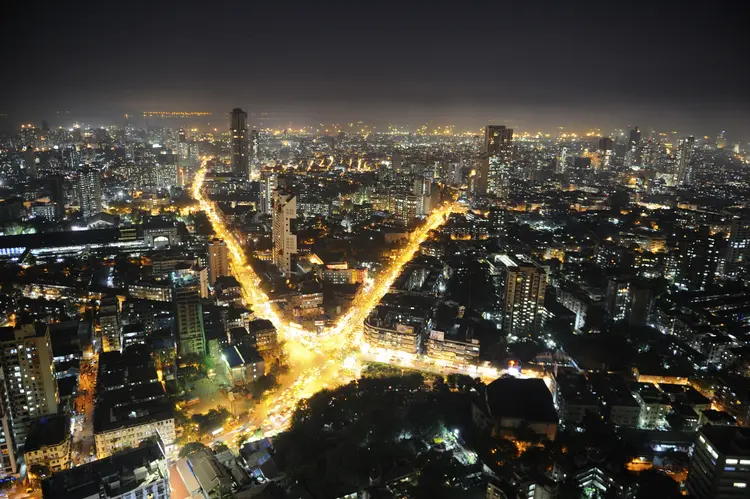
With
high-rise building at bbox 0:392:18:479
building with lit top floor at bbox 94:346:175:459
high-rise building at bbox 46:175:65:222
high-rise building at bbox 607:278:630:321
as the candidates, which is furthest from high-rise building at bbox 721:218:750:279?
high-rise building at bbox 46:175:65:222

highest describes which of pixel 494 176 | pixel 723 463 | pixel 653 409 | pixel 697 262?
pixel 494 176

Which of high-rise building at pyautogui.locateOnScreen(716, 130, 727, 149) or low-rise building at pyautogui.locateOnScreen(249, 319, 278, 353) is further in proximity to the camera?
high-rise building at pyautogui.locateOnScreen(716, 130, 727, 149)

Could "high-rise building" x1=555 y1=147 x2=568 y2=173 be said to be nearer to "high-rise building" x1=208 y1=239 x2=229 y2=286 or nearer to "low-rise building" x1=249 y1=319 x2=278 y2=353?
"high-rise building" x1=208 y1=239 x2=229 y2=286

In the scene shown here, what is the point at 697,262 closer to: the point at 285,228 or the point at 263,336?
the point at 285,228

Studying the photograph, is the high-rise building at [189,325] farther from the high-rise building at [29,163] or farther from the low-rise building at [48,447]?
the high-rise building at [29,163]

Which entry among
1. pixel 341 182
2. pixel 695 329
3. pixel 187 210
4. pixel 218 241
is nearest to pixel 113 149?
pixel 187 210

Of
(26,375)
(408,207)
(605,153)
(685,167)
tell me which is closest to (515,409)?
(26,375)
